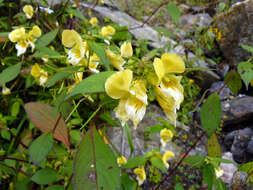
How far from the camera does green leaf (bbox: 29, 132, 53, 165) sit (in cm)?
56

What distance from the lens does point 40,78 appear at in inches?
43.9

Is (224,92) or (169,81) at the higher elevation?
(169,81)

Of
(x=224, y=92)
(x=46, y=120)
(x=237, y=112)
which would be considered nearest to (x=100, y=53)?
(x=46, y=120)

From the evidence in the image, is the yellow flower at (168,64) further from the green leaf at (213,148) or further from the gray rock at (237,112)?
the gray rock at (237,112)

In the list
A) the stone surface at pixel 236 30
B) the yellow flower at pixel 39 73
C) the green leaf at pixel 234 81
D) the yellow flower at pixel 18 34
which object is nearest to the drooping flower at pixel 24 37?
the yellow flower at pixel 18 34

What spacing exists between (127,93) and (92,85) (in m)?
0.08

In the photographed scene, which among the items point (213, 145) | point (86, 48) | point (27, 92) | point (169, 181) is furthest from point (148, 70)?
point (27, 92)

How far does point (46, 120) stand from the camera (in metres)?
0.70

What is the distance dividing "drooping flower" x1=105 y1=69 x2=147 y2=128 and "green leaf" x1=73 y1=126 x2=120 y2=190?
98mm

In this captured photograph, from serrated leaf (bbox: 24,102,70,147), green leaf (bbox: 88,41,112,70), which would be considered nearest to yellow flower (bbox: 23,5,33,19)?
serrated leaf (bbox: 24,102,70,147)

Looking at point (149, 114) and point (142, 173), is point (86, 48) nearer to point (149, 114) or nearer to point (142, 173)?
point (142, 173)

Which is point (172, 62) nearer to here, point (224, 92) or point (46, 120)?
point (46, 120)

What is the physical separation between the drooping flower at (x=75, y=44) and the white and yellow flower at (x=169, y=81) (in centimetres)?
22

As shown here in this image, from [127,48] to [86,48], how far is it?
108 millimetres
